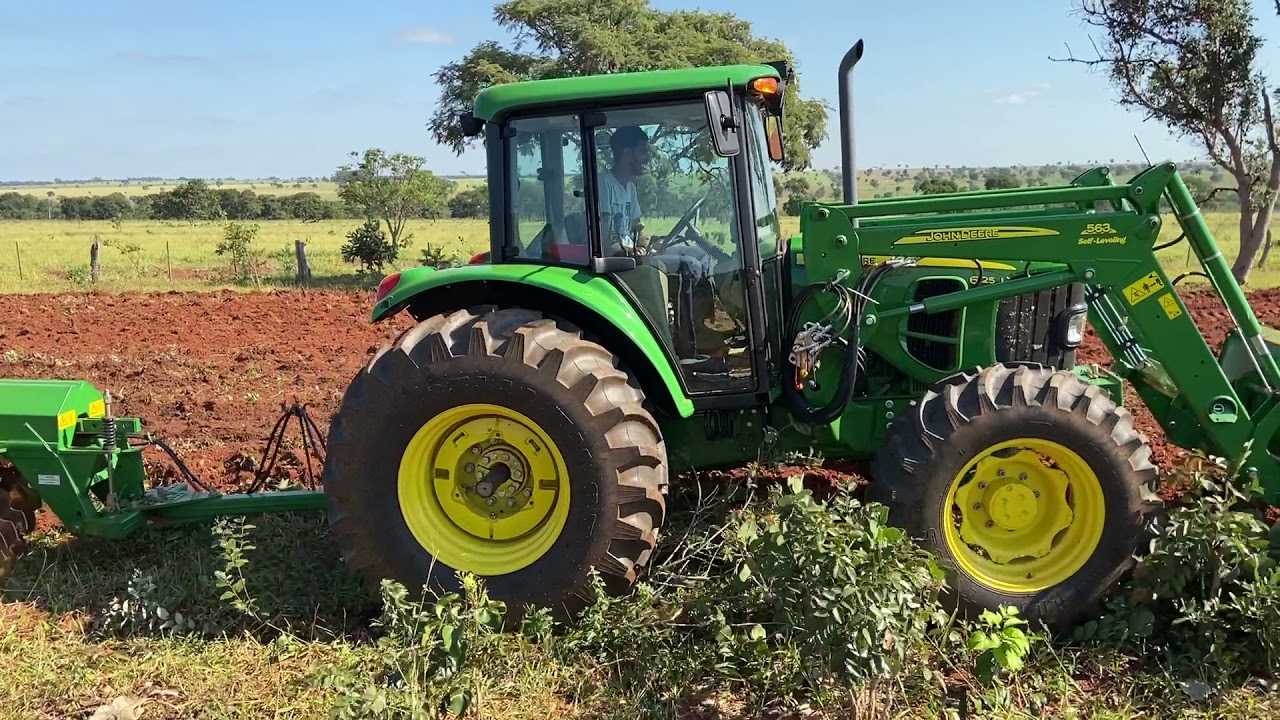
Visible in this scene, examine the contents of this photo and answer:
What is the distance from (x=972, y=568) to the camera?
3.88 meters

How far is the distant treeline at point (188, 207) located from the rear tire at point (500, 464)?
52.3 meters

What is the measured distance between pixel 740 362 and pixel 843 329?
491 mm

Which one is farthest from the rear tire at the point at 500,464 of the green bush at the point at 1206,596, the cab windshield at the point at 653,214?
the green bush at the point at 1206,596

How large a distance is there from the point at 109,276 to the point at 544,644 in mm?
18582

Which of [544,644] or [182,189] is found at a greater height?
[182,189]

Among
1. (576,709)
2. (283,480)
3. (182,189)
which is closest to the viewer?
(576,709)

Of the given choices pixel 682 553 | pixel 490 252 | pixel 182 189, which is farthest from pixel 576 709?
pixel 182 189

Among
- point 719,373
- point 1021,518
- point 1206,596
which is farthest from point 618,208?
point 1206,596

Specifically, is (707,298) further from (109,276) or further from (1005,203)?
(109,276)

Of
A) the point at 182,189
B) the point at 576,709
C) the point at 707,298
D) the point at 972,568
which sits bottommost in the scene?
the point at 576,709

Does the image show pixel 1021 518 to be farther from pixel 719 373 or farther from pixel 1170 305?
pixel 719 373

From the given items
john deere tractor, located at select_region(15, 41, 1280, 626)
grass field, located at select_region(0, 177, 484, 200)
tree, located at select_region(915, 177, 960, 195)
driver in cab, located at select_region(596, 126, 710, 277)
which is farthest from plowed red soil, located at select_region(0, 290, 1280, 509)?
grass field, located at select_region(0, 177, 484, 200)

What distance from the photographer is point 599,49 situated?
17.5m

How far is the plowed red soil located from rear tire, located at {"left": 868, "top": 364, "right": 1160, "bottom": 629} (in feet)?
4.61
